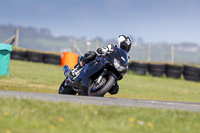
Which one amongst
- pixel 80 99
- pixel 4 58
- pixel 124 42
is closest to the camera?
pixel 80 99

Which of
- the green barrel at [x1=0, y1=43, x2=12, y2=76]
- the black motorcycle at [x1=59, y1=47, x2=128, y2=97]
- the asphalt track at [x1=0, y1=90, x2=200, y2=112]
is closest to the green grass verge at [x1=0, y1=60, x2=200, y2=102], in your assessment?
the green barrel at [x1=0, y1=43, x2=12, y2=76]

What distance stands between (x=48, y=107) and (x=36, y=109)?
18cm

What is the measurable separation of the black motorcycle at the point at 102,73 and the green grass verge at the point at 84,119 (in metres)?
1.95

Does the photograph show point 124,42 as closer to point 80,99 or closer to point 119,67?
point 119,67

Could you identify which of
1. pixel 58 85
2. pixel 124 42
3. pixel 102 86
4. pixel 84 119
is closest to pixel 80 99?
pixel 102 86

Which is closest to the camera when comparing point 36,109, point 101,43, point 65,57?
point 36,109

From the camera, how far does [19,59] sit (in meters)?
22.6

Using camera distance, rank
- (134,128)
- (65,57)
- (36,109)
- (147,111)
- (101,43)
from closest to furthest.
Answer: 1. (134,128)
2. (36,109)
3. (147,111)
4. (65,57)
5. (101,43)

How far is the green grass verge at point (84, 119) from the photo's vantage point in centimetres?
383

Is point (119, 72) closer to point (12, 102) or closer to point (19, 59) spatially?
point (12, 102)

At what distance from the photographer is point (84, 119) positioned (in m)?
4.27

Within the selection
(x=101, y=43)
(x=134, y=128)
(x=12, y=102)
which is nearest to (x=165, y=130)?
(x=134, y=128)

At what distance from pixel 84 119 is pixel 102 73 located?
283 cm

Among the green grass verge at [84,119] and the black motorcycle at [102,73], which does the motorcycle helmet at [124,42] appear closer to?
the black motorcycle at [102,73]
